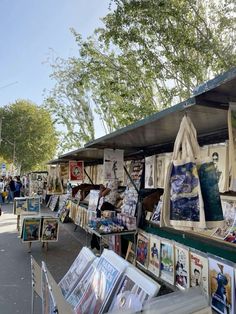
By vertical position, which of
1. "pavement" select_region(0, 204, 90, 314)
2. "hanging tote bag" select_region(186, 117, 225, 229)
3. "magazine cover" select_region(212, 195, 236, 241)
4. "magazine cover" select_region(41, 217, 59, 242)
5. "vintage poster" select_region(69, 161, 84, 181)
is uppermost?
"vintage poster" select_region(69, 161, 84, 181)

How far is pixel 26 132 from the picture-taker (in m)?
35.5

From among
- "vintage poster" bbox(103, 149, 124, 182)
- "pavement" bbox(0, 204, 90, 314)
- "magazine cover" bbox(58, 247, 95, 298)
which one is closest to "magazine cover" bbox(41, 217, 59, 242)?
"pavement" bbox(0, 204, 90, 314)

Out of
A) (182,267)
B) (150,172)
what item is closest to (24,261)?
(150,172)

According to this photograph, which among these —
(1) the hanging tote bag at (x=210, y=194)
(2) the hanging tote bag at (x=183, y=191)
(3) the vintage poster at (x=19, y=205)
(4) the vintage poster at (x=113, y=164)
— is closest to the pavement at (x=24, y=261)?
(3) the vintage poster at (x=19, y=205)

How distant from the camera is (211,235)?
3445 millimetres

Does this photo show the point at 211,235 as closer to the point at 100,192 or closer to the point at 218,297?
the point at 218,297

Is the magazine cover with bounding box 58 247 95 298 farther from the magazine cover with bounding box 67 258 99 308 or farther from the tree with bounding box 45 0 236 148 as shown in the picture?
the tree with bounding box 45 0 236 148

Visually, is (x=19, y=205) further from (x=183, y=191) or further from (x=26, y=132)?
(x=26, y=132)

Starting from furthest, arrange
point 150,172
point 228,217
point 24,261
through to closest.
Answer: point 24,261, point 150,172, point 228,217

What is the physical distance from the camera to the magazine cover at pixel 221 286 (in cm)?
288

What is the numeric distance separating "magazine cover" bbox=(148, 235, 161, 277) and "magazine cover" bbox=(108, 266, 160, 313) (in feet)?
6.89

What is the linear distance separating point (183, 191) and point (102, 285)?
976mm

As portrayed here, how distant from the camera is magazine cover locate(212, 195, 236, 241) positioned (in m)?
3.31

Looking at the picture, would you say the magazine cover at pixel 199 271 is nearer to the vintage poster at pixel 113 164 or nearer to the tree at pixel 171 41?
the vintage poster at pixel 113 164
